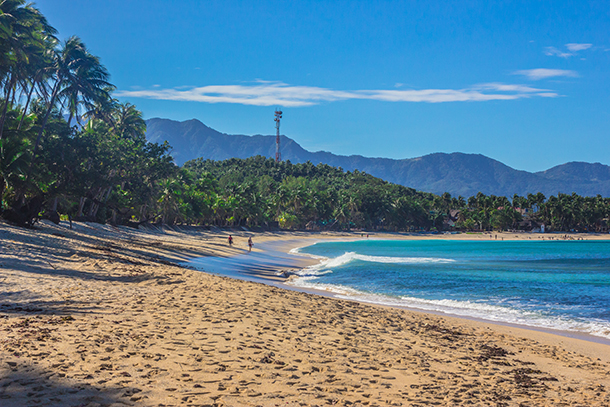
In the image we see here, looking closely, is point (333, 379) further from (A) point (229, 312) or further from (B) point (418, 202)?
(B) point (418, 202)

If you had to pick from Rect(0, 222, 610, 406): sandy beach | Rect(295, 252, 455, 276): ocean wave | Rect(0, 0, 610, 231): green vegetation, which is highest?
Rect(0, 0, 610, 231): green vegetation

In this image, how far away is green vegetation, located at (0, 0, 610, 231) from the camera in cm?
2269

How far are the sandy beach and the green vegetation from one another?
14.3 metres

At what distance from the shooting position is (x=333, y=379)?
580 centimetres

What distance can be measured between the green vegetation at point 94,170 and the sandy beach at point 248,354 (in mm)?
14329

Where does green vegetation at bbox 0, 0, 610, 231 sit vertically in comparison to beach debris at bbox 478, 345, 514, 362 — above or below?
above

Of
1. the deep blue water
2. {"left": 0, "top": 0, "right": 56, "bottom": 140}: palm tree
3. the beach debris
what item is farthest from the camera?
{"left": 0, "top": 0, "right": 56, "bottom": 140}: palm tree

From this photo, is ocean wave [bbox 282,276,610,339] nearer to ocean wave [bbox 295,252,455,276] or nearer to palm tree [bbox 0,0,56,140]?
ocean wave [bbox 295,252,455,276]

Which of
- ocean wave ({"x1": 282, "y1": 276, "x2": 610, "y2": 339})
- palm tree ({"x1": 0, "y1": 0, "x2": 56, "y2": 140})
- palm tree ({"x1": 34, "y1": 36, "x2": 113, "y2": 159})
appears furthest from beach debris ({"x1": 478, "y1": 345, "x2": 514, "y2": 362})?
palm tree ({"x1": 34, "y1": 36, "x2": 113, "y2": 159})

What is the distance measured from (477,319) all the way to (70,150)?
90.6 ft

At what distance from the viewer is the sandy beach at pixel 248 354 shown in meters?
4.91

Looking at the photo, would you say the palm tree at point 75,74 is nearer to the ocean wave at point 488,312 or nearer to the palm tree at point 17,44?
the palm tree at point 17,44

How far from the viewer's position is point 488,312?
1492cm

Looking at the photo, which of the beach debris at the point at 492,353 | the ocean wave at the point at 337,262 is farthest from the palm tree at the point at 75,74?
the beach debris at the point at 492,353
